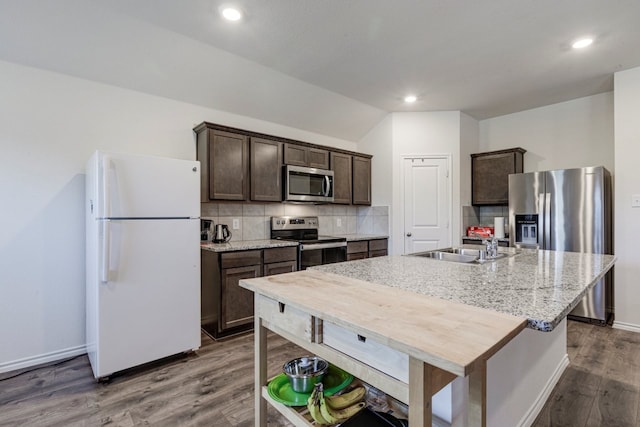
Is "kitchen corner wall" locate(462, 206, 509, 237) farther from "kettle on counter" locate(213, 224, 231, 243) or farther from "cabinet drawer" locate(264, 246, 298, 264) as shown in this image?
"kettle on counter" locate(213, 224, 231, 243)

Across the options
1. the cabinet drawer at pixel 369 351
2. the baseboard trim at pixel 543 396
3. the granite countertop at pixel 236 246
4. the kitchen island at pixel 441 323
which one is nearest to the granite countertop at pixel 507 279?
the kitchen island at pixel 441 323

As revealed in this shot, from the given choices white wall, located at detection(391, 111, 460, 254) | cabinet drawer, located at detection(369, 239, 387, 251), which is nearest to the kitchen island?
cabinet drawer, located at detection(369, 239, 387, 251)

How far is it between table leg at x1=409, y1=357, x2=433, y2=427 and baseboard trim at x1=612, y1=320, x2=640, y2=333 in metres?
3.58

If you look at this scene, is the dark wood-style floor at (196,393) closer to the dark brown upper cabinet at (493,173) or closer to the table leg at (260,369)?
the table leg at (260,369)

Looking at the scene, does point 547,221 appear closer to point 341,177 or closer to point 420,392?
point 341,177

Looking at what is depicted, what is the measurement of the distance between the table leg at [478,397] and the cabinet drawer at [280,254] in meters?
2.32

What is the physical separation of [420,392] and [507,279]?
0.92m

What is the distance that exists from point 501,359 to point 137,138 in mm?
3189

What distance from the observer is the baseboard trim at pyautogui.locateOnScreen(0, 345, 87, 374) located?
230 centimetres

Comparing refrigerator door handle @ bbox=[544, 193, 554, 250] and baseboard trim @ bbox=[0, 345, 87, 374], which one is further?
refrigerator door handle @ bbox=[544, 193, 554, 250]

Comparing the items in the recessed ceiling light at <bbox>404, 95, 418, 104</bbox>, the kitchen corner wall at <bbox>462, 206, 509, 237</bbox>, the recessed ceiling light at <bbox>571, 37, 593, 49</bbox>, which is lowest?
the kitchen corner wall at <bbox>462, 206, 509, 237</bbox>

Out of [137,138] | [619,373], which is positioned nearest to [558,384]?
[619,373]

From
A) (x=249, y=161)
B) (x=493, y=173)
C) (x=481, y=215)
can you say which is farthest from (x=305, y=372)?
(x=481, y=215)

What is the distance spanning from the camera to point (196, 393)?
202cm
